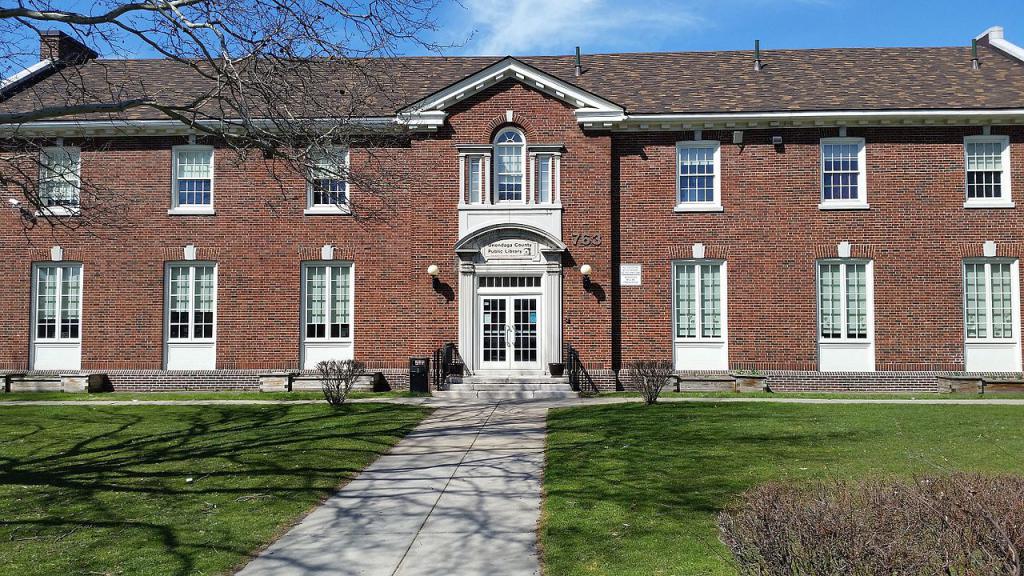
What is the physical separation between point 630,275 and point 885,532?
633 inches

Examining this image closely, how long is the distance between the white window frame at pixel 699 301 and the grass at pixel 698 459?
420 cm

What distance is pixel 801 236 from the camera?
19984 millimetres

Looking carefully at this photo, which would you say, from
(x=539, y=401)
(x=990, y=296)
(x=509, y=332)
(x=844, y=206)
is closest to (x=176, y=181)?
(x=509, y=332)

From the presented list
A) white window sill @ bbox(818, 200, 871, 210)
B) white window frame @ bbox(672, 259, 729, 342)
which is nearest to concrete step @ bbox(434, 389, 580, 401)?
white window frame @ bbox(672, 259, 729, 342)

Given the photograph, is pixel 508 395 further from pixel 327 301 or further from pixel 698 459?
pixel 698 459

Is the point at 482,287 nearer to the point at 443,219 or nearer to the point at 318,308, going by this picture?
the point at 443,219

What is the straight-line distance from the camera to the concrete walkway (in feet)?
21.7

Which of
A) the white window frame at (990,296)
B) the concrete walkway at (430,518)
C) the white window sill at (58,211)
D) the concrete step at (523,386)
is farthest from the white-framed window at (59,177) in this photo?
the white window frame at (990,296)

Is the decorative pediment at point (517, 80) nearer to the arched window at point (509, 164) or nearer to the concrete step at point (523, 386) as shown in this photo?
the arched window at point (509, 164)

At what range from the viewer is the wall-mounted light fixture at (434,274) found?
1989cm

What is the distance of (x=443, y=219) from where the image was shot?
796 inches

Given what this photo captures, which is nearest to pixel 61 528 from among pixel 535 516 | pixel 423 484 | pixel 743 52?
pixel 423 484

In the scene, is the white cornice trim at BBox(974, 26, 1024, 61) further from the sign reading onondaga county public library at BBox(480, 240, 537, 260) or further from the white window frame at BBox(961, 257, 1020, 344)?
the sign reading onondaga county public library at BBox(480, 240, 537, 260)

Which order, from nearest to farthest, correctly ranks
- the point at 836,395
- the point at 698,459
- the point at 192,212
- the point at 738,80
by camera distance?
the point at 698,459 → the point at 836,395 → the point at 192,212 → the point at 738,80
